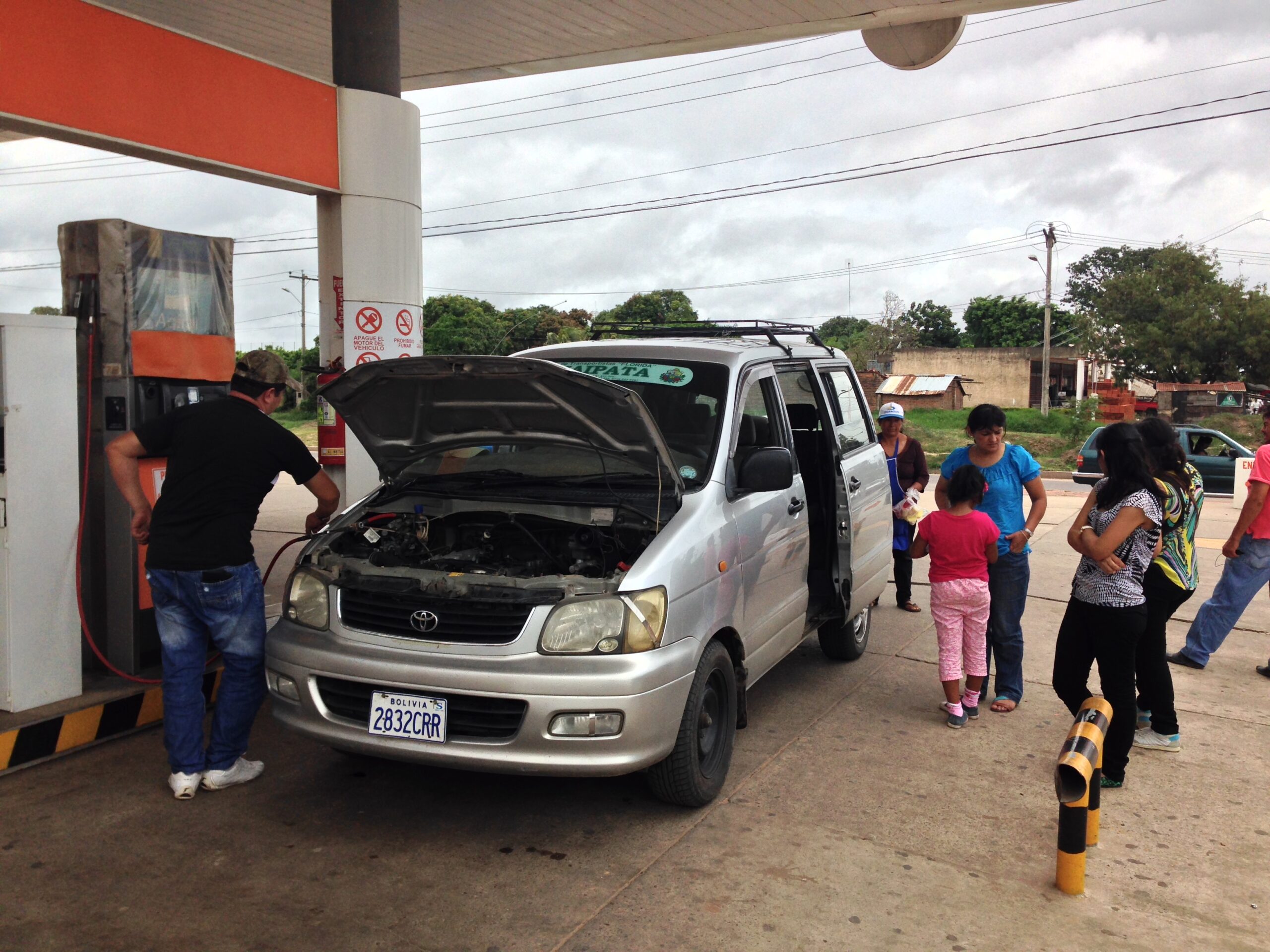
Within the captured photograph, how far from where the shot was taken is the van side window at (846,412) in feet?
19.3

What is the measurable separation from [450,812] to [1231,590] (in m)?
4.92

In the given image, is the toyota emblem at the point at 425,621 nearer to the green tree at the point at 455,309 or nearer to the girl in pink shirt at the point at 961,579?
the girl in pink shirt at the point at 961,579

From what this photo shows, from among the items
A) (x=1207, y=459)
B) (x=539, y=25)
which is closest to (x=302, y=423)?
(x=1207, y=459)

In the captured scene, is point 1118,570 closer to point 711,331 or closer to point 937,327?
point 711,331

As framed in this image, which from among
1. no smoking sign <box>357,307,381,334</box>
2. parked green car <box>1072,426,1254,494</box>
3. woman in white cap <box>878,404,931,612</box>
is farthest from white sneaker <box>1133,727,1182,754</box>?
parked green car <box>1072,426,1254,494</box>

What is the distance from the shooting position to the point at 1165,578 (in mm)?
4930

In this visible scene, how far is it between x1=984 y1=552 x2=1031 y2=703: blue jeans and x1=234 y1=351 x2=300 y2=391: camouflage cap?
145 inches

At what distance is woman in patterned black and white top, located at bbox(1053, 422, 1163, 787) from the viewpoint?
4262 millimetres

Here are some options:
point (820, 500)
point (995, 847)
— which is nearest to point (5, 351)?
point (820, 500)

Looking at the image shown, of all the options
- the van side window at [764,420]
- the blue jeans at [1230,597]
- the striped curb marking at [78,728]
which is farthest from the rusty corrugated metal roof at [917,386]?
the striped curb marking at [78,728]

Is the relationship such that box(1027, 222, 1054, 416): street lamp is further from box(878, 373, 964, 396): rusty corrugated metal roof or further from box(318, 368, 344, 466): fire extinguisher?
box(318, 368, 344, 466): fire extinguisher

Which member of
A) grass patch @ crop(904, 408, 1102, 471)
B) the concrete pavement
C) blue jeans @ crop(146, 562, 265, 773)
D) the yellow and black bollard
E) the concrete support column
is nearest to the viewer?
the concrete pavement

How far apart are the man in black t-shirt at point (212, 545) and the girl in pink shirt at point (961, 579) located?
310 cm

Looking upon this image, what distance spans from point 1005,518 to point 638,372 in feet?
6.90
